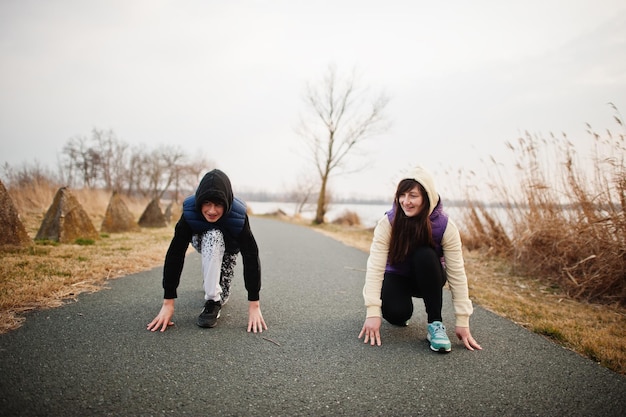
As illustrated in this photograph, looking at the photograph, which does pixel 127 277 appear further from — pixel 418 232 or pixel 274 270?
pixel 418 232

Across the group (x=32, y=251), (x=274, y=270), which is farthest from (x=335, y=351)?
(x=32, y=251)

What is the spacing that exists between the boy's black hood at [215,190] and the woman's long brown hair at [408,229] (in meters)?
1.35

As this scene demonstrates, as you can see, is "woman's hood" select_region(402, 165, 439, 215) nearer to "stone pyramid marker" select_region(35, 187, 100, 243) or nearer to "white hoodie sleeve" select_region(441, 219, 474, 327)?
"white hoodie sleeve" select_region(441, 219, 474, 327)

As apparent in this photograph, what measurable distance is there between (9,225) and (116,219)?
3660mm

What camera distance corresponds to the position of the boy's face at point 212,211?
2.34 meters

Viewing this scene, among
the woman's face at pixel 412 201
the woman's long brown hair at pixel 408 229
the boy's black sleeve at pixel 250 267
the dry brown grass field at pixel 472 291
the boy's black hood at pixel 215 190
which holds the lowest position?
the dry brown grass field at pixel 472 291

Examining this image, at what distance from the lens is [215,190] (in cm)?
226

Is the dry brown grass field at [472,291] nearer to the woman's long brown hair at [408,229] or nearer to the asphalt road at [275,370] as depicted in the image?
the asphalt road at [275,370]

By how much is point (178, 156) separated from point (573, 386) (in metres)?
39.2

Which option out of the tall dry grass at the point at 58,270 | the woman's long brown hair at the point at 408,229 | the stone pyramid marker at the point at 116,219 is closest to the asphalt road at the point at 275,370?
the tall dry grass at the point at 58,270

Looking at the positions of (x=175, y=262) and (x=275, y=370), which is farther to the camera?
(x=175, y=262)

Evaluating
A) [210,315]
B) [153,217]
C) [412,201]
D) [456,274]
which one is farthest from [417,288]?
[153,217]

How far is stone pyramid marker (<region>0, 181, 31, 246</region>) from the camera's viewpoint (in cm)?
426

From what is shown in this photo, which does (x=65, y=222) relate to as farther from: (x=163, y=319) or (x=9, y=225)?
(x=163, y=319)
